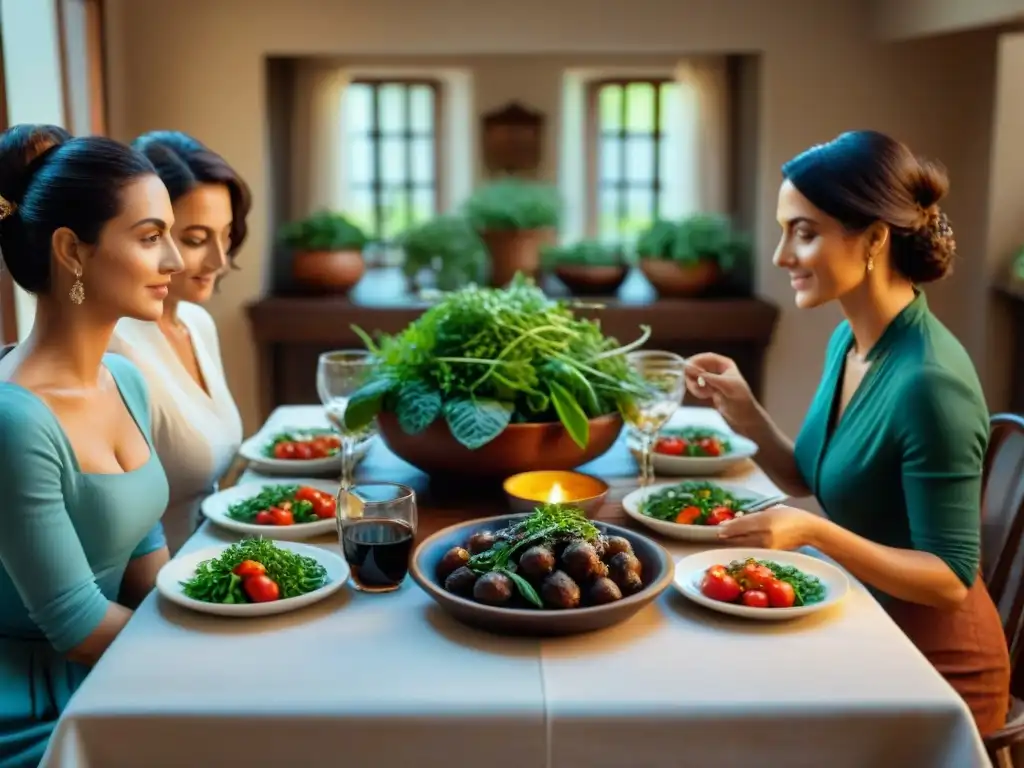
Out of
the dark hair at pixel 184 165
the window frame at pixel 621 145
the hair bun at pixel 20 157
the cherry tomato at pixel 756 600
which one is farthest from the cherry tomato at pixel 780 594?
the window frame at pixel 621 145

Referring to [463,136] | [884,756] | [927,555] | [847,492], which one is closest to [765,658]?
[884,756]

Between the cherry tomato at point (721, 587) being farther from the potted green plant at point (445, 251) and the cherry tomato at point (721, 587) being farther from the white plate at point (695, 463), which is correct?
the potted green plant at point (445, 251)

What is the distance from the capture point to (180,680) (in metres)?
1.34

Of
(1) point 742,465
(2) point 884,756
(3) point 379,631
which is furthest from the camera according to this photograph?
(1) point 742,465

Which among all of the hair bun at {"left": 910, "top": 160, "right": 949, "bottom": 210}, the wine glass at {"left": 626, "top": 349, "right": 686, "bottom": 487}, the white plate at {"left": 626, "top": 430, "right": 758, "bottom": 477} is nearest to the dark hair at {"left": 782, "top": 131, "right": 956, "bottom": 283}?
the hair bun at {"left": 910, "top": 160, "right": 949, "bottom": 210}

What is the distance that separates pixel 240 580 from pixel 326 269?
262cm

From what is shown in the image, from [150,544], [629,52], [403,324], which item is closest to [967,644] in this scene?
[150,544]

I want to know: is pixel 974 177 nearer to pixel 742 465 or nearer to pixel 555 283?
pixel 555 283

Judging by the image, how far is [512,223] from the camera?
405cm

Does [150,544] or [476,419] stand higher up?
[476,419]

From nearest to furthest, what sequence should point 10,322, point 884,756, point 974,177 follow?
point 884,756 → point 10,322 → point 974,177

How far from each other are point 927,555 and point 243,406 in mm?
2797

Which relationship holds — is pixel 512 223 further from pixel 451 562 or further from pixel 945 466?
pixel 451 562

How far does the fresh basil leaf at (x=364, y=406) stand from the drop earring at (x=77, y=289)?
18.9 inches
